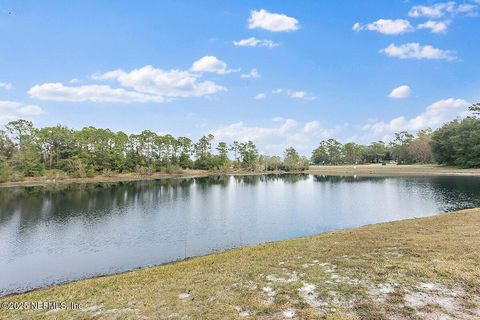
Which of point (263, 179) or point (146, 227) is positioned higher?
point (263, 179)

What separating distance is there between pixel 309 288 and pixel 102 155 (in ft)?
326

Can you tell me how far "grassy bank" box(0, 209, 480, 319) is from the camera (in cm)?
655

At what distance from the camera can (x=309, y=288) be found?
25.6ft

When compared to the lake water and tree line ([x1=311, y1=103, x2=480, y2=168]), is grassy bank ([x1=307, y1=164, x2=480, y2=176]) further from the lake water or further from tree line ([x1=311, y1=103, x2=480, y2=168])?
the lake water

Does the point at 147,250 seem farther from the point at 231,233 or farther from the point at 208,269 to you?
the point at 208,269

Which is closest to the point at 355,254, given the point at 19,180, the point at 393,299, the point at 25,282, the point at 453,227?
the point at 393,299

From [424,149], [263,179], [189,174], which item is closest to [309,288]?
[263,179]

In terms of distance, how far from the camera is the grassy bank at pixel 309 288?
21.5 feet

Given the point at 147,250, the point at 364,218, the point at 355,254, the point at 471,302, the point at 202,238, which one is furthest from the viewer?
the point at 364,218

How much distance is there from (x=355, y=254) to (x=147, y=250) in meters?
13.9

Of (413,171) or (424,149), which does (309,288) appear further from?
(424,149)

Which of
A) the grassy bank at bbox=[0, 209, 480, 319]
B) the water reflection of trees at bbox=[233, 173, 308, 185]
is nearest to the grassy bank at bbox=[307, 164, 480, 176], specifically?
the water reflection of trees at bbox=[233, 173, 308, 185]

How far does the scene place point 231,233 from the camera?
2314 cm

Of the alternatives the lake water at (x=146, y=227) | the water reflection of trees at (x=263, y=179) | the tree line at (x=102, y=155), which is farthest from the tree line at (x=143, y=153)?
the lake water at (x=146, y=227)
